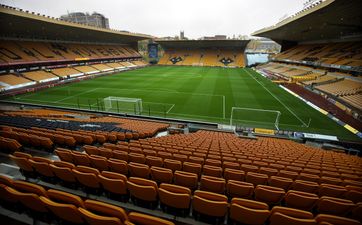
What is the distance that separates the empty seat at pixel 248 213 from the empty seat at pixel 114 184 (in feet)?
6.33

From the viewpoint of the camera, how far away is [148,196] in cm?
324

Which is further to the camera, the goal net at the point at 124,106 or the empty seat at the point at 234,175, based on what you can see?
the goal net at the point at 124,106

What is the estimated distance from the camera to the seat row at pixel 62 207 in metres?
2.18

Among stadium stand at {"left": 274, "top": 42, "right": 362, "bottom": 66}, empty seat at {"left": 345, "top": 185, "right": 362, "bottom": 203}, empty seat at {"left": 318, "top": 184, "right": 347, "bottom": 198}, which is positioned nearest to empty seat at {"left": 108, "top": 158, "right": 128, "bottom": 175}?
empty seat at {"left": 318, "top": 184, "right": 347, "bottom": 198}

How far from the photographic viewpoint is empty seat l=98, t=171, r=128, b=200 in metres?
3.33

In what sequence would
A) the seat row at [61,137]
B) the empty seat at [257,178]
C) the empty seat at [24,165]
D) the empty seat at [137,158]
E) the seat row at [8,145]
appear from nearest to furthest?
the empty seat at [24,165] < the empty seat at [257,178] < the empty seat at [137,158] < the seat row at [8,145] < the seat row at [61,137]

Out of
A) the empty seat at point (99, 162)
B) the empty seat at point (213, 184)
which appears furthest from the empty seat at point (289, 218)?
the empty seat at point (99, 162)

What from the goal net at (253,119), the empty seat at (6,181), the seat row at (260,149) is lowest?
the goal net at (253,119)

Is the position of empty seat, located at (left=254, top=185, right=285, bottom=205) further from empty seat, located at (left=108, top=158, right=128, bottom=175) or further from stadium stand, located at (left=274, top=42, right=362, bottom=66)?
stadium stand, located at (left=274, top=42, right=362, bottom=66)

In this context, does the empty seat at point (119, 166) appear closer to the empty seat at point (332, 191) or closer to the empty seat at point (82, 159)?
the empty seat at point (82, 159)

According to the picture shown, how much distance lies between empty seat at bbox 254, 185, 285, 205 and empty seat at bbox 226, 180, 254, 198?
0.11 m

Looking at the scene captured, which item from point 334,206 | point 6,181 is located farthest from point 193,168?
point 6,181

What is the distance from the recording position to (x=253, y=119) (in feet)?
59.3

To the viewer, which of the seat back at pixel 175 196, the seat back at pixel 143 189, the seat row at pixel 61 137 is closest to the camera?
the seat back at pixel 175 196
